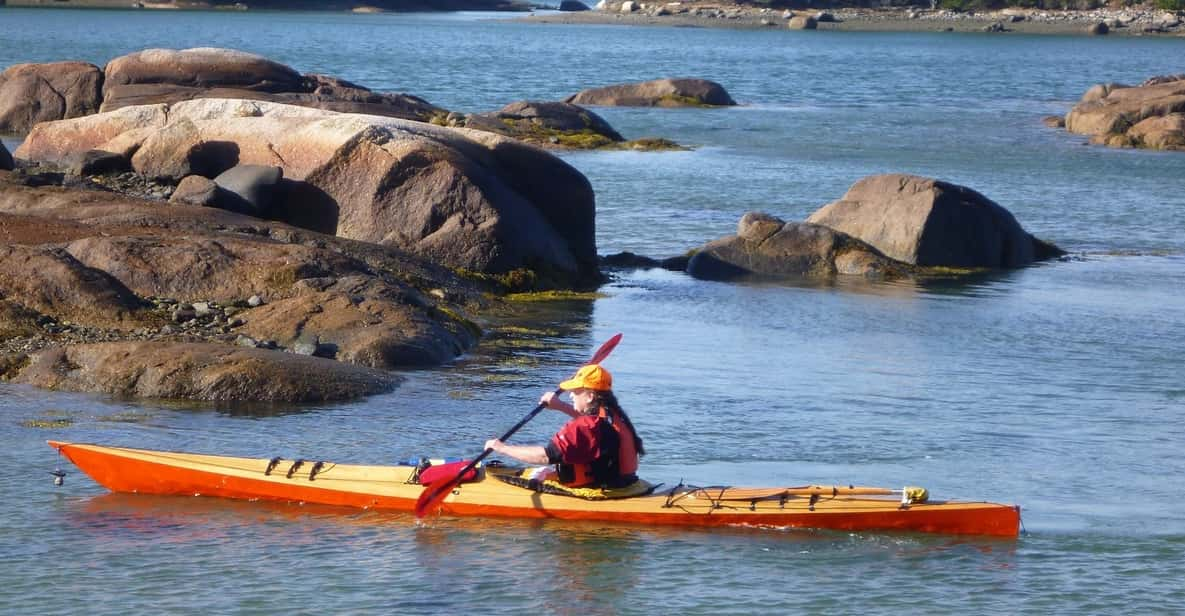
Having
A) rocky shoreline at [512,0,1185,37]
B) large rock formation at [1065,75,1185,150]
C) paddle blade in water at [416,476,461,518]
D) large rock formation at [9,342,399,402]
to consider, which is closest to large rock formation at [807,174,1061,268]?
large rock formation at [9,342,399,402]

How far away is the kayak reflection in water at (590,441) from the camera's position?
10625mm

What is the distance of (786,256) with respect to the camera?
71.4ft

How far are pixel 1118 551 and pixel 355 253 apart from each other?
9.44m

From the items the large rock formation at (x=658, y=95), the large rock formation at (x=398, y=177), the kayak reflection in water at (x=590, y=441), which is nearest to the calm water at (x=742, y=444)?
the kayak reflection in water at (x=590, y=441)

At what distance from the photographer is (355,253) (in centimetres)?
1770

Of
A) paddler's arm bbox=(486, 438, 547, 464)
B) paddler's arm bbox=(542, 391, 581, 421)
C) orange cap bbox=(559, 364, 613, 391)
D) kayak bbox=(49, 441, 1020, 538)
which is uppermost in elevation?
orange cap bbox=(559, 364, 613, 391)

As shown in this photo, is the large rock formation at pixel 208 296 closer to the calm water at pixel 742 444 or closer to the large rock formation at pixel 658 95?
the calm water at pixel 742 444

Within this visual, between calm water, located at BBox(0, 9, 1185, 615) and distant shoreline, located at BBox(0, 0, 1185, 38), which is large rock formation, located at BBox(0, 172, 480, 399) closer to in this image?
calm water, located at BBox(0, 9, 1185, 615)

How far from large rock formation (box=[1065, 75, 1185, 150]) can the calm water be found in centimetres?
1185

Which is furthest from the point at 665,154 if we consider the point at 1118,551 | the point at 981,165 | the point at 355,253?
the point at 1118,551

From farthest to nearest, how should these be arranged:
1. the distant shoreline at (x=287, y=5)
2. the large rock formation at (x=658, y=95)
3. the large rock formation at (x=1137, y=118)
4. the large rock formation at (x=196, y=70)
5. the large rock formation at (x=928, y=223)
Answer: the distant shoreline at (x=287, y=5) < the large rock formation at (x=658, y=95) < the large rock formation at (x=1137, y=118) < the large rock formation at (x=196, y=70) < the large rock formation at (x=928, y=223)

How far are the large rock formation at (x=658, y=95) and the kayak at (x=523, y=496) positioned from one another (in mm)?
39872

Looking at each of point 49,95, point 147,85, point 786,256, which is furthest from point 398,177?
point 49,95

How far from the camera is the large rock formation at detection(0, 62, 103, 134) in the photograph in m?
30.5
